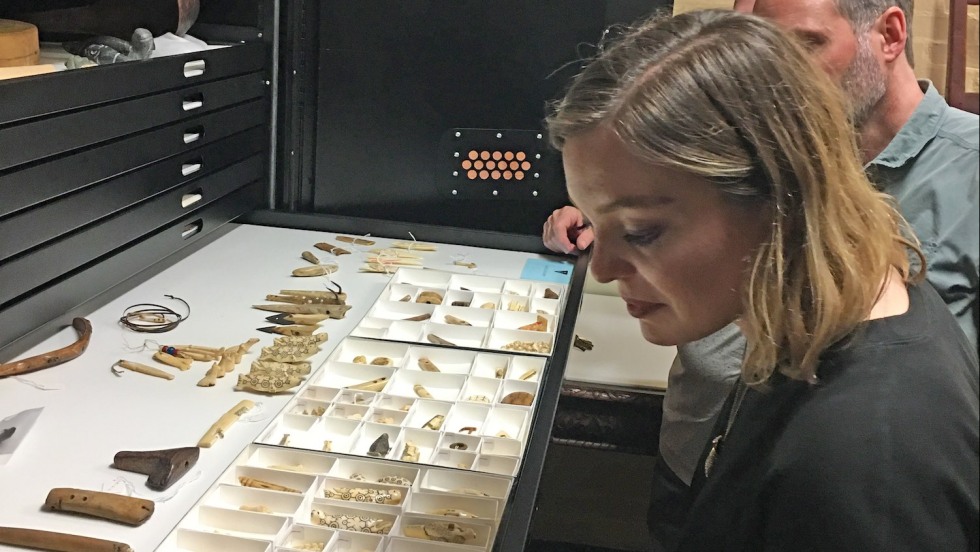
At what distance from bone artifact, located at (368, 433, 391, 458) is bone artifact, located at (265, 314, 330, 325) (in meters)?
0.42

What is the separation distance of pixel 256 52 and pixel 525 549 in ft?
4.96

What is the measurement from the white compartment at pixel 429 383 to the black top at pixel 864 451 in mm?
657

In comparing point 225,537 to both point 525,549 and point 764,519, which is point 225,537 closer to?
point 525,549

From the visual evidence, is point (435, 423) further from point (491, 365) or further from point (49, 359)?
point (49, 359)

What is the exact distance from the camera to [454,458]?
125cm

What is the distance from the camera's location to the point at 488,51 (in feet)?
7.08

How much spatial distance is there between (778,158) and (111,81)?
1.22m

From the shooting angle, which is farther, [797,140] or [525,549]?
[525,549]

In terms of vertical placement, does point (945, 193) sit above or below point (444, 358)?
above

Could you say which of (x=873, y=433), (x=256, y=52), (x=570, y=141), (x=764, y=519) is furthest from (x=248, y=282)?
(x=873, y=433)

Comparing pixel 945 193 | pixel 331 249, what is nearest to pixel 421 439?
pixel 331 249

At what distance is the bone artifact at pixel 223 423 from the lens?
122 centimetres

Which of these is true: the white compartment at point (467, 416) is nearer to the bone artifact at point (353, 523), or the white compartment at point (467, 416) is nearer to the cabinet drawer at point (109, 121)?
the bone artifact at point (353, 523)

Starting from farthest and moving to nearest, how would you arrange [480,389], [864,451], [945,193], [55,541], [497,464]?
[480,389], [497,464], [55,541], [864,451], [945,193]
